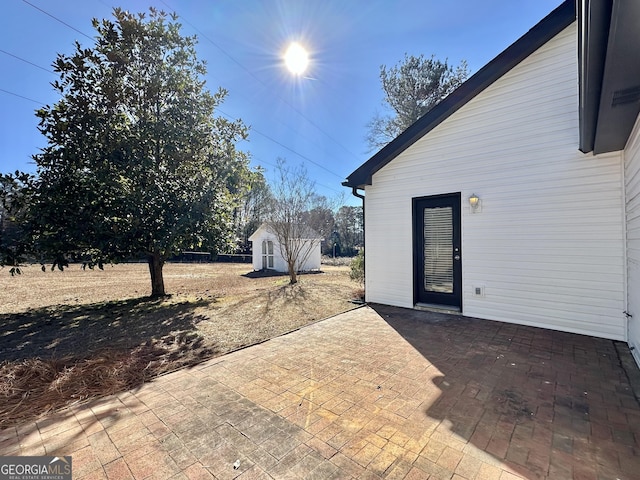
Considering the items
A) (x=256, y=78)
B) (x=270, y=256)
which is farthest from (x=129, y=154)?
(x=270, y=256)

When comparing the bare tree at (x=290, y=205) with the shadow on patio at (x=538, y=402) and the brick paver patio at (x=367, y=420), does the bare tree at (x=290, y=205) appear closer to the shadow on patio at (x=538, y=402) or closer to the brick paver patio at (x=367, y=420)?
the shadow on patio at (x=538, y=402)

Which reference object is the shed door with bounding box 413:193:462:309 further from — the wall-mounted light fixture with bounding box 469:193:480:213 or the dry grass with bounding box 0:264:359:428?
the dry grass with bounding box 0:264:359:428

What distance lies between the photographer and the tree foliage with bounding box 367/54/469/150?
1274 centimetres

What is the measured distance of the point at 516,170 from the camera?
4871mm

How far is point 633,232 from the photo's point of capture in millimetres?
3521

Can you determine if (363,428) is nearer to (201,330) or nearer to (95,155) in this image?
(201,330)

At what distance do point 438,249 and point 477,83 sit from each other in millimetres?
3165

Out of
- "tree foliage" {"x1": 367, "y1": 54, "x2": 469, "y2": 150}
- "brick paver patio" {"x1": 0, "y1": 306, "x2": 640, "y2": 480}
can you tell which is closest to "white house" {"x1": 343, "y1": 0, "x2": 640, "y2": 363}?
"brick paver patio" {"x1": 0, "y1": 306, "x2": 640, "y2": 480}

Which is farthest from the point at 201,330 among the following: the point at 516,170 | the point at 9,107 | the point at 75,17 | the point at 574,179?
the point at 9,107

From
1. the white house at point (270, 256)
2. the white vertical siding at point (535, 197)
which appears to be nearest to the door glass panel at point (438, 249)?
the white vertical siding at point (535, 197)

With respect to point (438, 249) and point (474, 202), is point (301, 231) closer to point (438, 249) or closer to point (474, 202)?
point (438, 249)

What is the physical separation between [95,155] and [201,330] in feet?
15.4

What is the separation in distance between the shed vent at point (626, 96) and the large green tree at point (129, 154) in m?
7.00

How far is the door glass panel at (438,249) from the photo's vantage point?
18.8 ft
